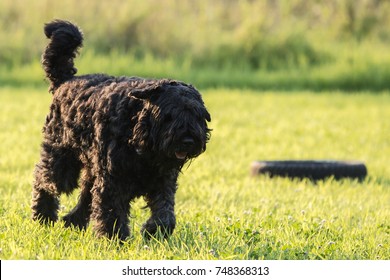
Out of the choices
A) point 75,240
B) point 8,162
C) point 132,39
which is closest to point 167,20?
point 132,39

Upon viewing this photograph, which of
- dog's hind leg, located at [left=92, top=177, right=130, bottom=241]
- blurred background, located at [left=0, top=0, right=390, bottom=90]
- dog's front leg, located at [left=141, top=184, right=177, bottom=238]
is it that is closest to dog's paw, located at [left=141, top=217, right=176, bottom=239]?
dog's front leg, located at [left=141, top=184, right=177, bottom=238]

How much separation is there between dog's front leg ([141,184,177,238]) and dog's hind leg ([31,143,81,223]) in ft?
3.08

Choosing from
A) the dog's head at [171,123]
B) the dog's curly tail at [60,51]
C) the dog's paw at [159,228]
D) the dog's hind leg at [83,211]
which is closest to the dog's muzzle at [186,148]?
the dog's head at [171,123]

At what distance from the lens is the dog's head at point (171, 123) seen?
21.5ft

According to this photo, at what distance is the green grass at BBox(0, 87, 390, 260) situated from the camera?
699 centimetres

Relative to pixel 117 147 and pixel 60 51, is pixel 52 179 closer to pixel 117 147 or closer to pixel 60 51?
pixel 117 147

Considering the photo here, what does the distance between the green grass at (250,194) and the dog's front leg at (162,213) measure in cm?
11

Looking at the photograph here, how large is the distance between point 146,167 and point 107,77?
1.13m

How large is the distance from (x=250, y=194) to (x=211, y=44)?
1428cm

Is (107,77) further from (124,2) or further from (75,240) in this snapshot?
(124,2)

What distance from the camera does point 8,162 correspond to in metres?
11.8

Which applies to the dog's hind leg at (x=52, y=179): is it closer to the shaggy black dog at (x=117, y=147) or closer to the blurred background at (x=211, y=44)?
the shaggy black dog at (x=117, y=147)

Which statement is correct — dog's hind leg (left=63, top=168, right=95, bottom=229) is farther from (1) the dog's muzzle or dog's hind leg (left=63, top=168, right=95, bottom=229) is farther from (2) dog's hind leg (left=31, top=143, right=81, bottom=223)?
(1) the dog's muzzle

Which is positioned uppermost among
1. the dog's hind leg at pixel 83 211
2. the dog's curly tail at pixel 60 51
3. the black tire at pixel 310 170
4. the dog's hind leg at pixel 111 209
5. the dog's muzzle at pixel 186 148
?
the dog's curly tail at pixel 60 51
